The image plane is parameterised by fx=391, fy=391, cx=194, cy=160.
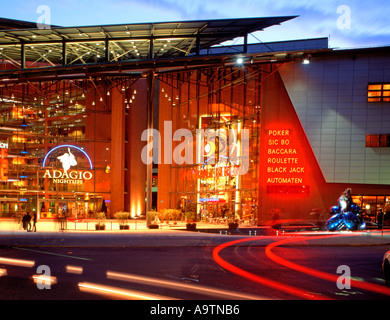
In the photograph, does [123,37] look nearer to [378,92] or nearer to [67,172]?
[378,92]

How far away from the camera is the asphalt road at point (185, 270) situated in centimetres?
1002

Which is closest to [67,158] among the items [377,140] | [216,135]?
[216,135]

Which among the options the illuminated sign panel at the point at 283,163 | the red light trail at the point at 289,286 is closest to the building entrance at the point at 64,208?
the illuminated sign panel at the point at 283,163

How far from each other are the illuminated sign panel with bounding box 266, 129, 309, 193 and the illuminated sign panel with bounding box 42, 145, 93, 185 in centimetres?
2337

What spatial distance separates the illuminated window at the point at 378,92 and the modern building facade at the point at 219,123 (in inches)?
2.8

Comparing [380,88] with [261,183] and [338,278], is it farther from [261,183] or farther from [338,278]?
[338,278]

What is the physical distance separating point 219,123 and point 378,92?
14.0 m

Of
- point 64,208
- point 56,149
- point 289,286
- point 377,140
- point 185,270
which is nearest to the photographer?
point 289,286

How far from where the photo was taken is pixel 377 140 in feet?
96.2

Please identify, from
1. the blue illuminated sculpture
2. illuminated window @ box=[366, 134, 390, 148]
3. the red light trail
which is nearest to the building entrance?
the blue illuminated sculpture

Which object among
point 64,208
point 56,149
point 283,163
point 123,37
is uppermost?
point 123,37

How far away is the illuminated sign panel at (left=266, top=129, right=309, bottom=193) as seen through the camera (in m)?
30.7

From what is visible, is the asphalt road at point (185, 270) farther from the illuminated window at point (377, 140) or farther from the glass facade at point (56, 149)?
the glass facade at point (56, 149)
